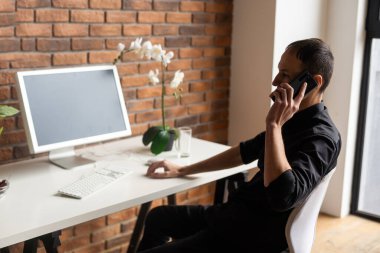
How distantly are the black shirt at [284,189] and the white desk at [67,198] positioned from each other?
27 cm

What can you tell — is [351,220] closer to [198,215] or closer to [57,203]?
[198,215]

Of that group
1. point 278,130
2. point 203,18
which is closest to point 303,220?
point 278,130

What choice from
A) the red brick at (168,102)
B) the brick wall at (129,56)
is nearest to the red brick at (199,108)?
the brick wall at (129,56)

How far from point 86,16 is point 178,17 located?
60 centimetres

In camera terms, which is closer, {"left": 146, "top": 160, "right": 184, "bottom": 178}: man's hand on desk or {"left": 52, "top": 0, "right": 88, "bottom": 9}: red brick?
{"left": 146, "top": 160, "right": 184, "bottom": 178}: man's hand on desk

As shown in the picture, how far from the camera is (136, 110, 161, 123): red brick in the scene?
2824 mm

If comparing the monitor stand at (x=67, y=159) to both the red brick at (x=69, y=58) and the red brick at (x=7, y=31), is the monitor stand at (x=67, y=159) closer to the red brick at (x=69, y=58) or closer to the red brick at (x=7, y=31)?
the red brick at (x=69, y=58)

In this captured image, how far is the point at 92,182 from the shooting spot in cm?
196

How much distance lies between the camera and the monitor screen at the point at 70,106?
2.06 m

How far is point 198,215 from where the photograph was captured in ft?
6.78

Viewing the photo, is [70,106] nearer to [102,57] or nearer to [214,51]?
[102,57]

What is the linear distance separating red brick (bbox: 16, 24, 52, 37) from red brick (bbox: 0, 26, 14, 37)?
3 cm

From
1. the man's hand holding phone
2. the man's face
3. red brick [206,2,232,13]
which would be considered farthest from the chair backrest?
red brick [206,2,232,13]

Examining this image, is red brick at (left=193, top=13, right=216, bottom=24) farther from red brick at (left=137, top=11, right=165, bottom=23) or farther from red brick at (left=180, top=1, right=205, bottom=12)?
red brick at (left=137, top=11, right=165, bottom=23)
